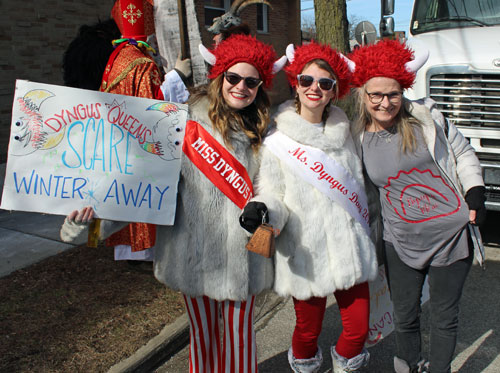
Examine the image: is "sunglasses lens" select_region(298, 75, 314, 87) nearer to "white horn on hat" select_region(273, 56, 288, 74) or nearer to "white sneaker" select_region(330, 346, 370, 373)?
"white horn on hat" select_region(273, 56, 288, 74)

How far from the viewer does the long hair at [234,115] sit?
2.25 m

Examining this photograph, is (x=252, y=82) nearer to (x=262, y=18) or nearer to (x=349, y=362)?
(x=349, y=362)

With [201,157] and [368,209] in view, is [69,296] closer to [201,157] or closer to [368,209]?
[201,157]

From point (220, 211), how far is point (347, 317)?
85 centimetres

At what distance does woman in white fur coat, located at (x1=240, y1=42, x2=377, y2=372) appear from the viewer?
2277mm

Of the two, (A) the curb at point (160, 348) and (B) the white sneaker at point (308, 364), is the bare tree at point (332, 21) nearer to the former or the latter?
(A) the curb at point (160, 348)

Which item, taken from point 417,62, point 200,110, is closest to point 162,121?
point 200,110

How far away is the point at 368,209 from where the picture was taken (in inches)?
100

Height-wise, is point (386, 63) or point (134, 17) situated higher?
point (134, 17)

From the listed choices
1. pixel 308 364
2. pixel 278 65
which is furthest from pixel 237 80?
pixel 308 364

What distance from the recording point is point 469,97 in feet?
15.2

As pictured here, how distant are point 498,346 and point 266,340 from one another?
1.56 meters

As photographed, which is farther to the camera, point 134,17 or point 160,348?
point 134,17

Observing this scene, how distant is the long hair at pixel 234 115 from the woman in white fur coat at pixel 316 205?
0.23 ft
